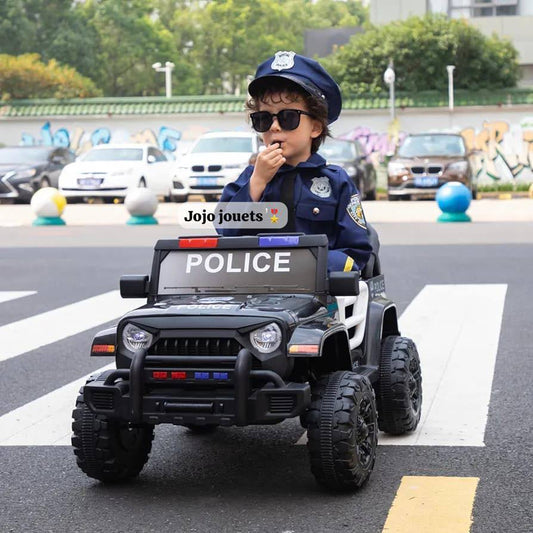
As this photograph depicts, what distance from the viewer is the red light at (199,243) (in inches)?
203

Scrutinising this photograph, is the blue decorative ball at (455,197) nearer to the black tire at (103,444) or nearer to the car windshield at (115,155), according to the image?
the car windshield at (115,155)

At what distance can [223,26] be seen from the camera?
3219 inches

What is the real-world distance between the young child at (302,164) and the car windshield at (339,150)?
922 inches

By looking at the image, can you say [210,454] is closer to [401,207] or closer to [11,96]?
[401,207]

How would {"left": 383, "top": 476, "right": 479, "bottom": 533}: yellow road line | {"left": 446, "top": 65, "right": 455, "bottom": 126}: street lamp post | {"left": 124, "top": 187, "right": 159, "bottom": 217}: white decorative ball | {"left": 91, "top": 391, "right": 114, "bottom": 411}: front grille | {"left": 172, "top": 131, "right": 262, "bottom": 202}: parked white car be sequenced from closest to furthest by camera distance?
{"left": 383, "top": 476, "right": 479, "bottom": 533}: yellow road line → {"left": 91, "top": 391, "right": 114, "bottom": 411}: front grille → {"left": 124, "top": 187, "right": 159, "bottom": 217}: white decorative ball → {"left": 172, "top": 131, "right": 262, "bottom": 202}: parked white car → {"left": 446, "top": 65, "right": 455, "bottom": 126}: street lamp post

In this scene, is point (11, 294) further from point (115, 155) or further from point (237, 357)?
point (115, 155)

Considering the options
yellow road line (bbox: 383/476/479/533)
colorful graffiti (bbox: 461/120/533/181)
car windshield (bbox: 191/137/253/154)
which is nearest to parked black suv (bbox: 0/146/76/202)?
car windshield (bbox: 191/137/253/154)

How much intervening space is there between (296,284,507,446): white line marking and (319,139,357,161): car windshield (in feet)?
56.2

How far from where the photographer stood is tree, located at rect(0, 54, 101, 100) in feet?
142

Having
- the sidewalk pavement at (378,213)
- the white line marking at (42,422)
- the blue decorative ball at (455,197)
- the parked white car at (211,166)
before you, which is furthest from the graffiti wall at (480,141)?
the white line marking at (42,422)

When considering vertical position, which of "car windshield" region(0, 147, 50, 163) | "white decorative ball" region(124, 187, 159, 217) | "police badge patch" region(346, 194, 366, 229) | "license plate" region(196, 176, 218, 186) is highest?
"police badge patch" region(346, 194, 366, 229)

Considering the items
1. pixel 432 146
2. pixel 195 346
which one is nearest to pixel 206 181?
pixel 432 146

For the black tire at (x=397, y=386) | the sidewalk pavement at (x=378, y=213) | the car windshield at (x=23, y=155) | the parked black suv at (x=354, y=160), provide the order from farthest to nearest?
1. the car windshield at (x=23, y=155)
2. the parked black suv at (x=354, y=160)
3. the sidewalk pavement at (x=378, y=213)
4. the black tire at (x=397, y=386)

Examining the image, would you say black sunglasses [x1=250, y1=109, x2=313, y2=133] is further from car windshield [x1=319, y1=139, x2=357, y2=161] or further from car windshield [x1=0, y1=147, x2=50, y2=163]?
car windshield [x1=0, y1=147, x2=50, y2=163]
